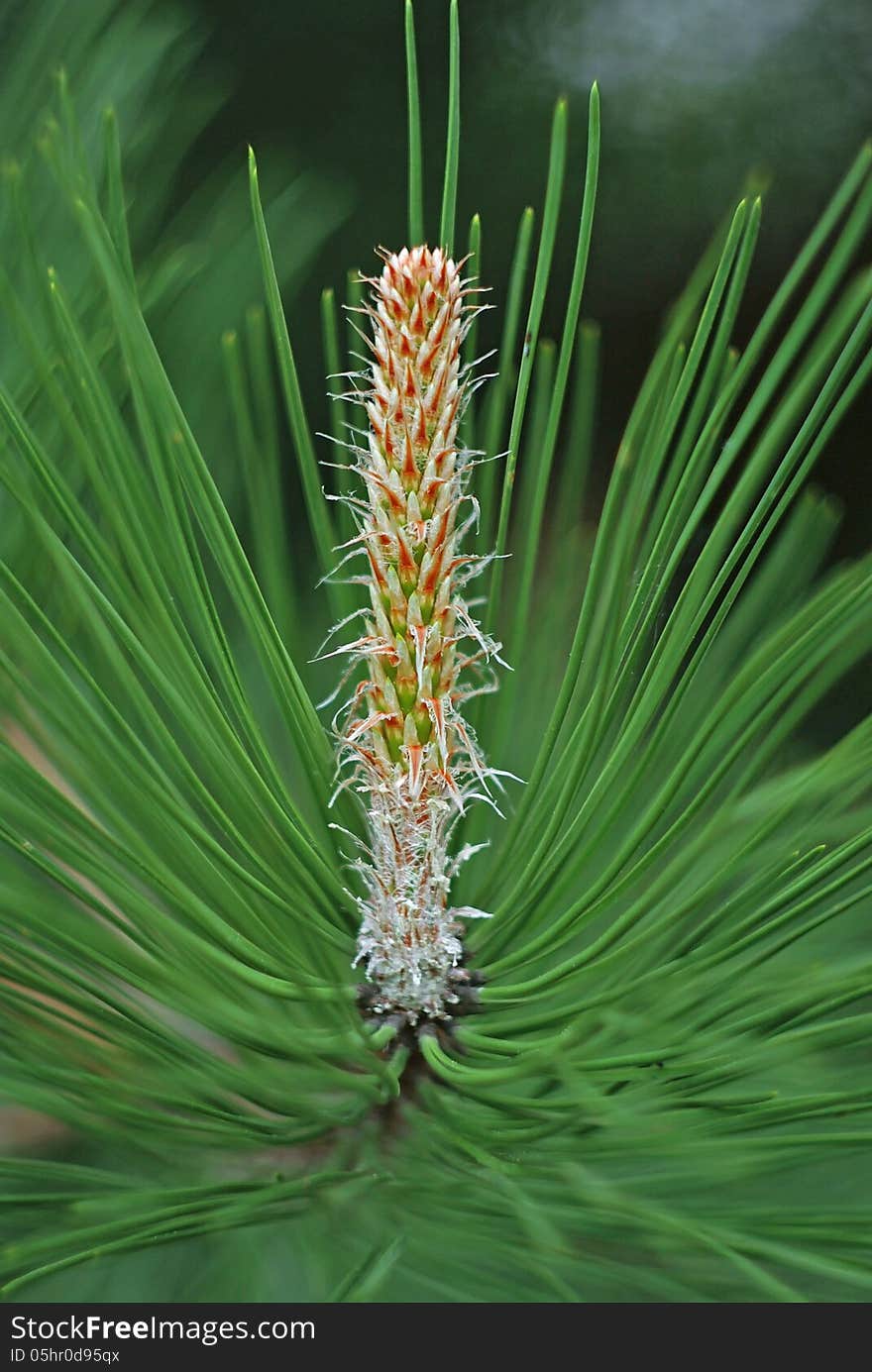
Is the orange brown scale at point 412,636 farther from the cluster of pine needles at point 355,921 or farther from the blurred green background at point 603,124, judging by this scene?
the blurred green background at point 603,124

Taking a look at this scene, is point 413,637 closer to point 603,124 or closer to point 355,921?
point 355,921

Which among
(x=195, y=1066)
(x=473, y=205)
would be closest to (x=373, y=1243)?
(x=195, y=1066)

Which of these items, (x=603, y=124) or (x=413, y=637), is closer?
(x=413, y=637)

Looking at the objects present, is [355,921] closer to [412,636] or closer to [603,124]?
[412,636]

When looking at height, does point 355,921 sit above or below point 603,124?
below

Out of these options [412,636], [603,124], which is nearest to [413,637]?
[412,636]

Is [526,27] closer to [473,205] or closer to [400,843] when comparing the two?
[473,205]

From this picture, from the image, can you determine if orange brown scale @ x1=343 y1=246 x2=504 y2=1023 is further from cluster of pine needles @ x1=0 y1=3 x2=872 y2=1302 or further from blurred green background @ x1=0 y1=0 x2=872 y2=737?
blurred green background @ x1=0 y1=0 x2=872 y2=737

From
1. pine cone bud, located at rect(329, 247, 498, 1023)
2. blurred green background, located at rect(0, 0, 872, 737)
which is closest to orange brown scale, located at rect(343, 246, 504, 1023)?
pine cone bud, located at rect(329, 247, 498, 1023)

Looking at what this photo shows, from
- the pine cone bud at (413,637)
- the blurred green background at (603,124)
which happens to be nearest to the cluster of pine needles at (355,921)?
the pine cone bud at (413,637)
